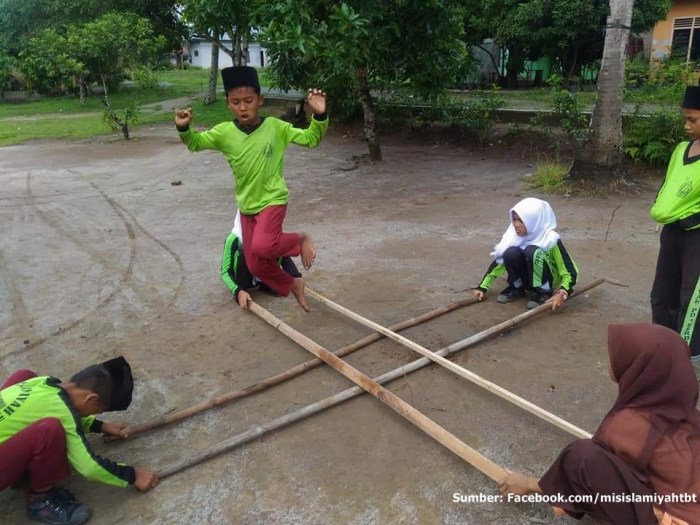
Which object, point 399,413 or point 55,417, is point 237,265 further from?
point 55,417

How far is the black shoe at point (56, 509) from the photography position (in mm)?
2533

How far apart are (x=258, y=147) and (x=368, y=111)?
6.83m

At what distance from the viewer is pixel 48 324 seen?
462cm

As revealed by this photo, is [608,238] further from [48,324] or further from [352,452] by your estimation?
[48,324]

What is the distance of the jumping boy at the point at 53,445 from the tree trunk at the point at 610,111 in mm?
7440

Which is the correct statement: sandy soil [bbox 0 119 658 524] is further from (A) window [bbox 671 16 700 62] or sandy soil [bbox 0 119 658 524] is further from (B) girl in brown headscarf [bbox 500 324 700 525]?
(A) window [bbox 671 16 700 62]

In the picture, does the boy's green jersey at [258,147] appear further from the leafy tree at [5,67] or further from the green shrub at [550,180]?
the leafy tree at [5,67]

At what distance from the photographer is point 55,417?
2.50 meters

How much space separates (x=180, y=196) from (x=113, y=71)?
966cm

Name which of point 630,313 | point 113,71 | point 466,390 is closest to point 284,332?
point 466,390

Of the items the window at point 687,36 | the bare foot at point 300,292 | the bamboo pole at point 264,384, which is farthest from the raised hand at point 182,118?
the window at point 687,36

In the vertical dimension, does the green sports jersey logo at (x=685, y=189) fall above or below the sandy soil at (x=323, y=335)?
above

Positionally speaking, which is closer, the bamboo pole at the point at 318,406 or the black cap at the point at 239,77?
the bamboo pole at the point at 318,406

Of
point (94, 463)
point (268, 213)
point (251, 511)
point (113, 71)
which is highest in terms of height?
point (113, 71)
